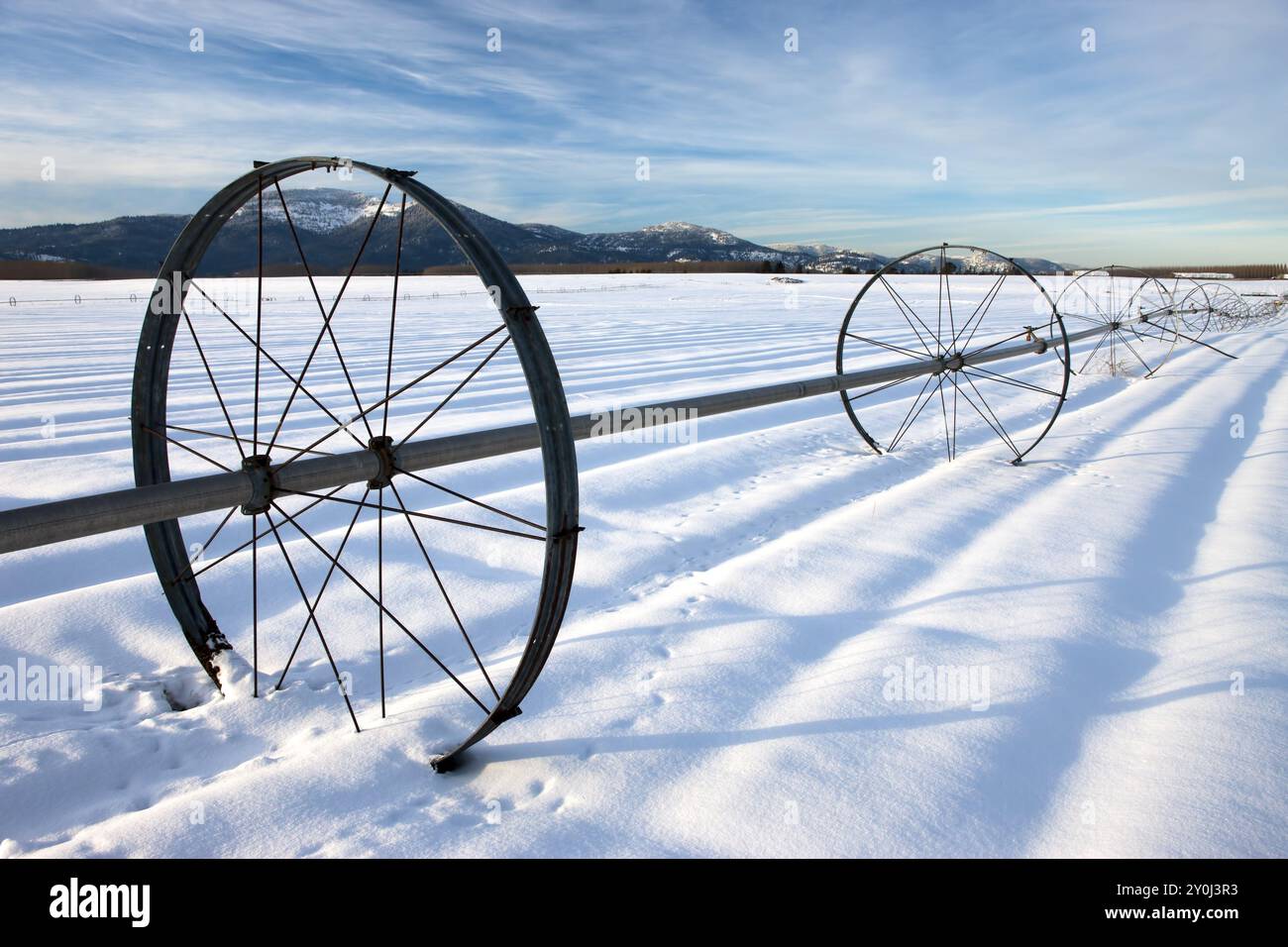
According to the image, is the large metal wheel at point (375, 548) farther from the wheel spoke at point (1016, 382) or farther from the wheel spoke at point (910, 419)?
the wheel spoke at point (1016, 382)

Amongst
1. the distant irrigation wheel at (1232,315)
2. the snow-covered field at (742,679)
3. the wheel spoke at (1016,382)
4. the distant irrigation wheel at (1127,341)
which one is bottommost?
the snow-covered field at (742,679)

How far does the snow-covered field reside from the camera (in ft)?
7.14

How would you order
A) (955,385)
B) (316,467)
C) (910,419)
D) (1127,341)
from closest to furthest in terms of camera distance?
(316,467) < (955,385) < (910,419) < (1127,341)

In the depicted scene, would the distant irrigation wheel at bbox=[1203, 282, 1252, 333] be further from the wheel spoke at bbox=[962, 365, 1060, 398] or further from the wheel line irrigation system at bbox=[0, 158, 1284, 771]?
the wheel line irrigation system at bbox=[0, 158, 1284, 771]

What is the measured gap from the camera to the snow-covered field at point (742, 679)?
2.18 metres

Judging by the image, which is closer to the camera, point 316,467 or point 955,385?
point 316,467

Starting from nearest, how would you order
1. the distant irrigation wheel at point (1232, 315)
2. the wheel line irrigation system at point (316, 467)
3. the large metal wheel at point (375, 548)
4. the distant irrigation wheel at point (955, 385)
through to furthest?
the wheel line irrigation system at point (316, 467), the large metal wheel at point (375, 548), the distant irrigation wheel at point (955, 385), the distant irrigation wheel at point (1232, 315)

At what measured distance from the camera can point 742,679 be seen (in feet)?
9.65

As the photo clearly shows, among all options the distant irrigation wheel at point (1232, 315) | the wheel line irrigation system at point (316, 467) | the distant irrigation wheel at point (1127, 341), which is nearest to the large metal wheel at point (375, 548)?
the wheel line irrigation system at point (316, 467)

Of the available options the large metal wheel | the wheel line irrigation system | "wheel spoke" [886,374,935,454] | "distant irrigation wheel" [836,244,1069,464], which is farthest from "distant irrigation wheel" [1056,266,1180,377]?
the wheel line irrigation system

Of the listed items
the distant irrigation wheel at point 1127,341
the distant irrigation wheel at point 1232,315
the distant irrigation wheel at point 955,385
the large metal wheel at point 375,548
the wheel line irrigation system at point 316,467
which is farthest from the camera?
the distant irrigation wheel at point 1232,315

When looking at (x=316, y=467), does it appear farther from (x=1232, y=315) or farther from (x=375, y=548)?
(x=1232, y=315)

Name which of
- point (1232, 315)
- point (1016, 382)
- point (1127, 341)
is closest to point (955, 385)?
point (1016, 382)

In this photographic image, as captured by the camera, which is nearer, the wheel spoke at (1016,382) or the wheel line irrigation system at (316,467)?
the wheel line irrigation system at (316,467)
